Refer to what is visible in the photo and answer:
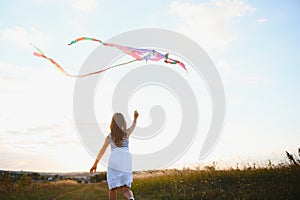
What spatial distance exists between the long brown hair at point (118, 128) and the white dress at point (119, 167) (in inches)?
3.8

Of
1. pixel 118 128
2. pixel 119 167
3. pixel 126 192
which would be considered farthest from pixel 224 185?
pixel 118 128

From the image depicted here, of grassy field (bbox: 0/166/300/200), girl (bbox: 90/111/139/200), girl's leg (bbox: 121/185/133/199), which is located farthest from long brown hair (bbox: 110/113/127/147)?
grassy field (bbox: 0/166/300/200)

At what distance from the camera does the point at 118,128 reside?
6.65m

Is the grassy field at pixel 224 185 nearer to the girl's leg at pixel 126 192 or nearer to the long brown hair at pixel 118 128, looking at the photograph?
the girl's leg at pixel 126 192

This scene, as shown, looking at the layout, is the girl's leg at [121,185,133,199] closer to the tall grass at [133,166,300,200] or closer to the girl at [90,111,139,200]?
the girl at [90,111,139,200]

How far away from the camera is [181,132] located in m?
11.5

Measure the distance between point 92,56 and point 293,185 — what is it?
25.6 ft

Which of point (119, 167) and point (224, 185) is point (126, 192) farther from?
point (224, 185)

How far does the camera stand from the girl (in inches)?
254

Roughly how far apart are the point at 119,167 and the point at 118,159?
0.56ft

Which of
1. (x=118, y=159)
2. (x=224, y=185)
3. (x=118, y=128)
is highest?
(x=118, y=128)

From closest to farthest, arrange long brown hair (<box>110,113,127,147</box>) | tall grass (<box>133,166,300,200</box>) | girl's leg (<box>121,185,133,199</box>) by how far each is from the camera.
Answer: girl's leg (<box>121,185,133,199</box>)
long brown hair (<box>110,113,127,147</box>)
tall grass (<box>133,166,300,200</box>)

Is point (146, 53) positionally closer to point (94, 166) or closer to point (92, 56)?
point (92, 56)

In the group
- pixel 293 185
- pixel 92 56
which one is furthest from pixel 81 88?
pixel 293 185
